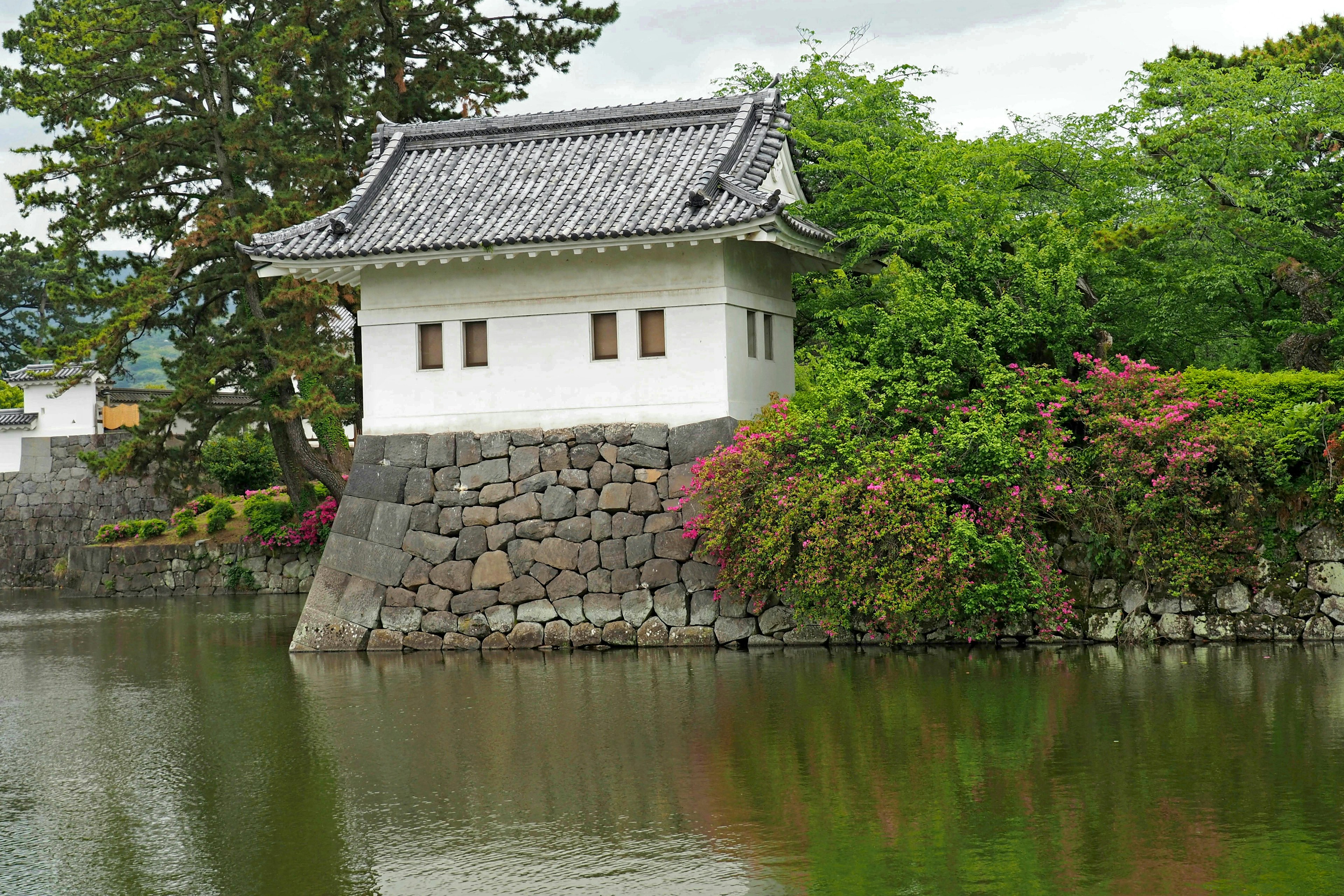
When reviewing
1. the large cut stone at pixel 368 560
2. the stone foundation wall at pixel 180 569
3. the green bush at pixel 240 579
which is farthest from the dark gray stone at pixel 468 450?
the green bush at pixel 240 579

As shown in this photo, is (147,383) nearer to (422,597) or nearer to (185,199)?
(185,199)

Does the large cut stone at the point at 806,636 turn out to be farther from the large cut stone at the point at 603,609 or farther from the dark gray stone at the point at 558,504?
the dark gray stone at the point at 558,504

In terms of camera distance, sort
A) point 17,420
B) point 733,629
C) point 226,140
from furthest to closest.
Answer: point 17,420, point 226,140, point 733,629

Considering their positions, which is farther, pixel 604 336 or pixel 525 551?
pixel 604 336

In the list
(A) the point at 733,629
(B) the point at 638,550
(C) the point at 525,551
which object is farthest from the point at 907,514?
(C) the point at 525,551

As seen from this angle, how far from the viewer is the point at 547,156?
1997 cm

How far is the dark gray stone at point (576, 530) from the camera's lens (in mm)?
18000

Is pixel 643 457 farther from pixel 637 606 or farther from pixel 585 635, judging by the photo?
pixel 585 635

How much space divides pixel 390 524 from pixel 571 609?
9.81ft

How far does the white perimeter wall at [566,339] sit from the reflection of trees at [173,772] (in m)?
4.36

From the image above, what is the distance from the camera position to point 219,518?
33.5 metres

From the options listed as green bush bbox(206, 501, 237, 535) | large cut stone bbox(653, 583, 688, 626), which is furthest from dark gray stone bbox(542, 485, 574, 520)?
green bush bbox(206, 501, 237, 535)

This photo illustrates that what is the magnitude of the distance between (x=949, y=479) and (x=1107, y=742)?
6.06 meters

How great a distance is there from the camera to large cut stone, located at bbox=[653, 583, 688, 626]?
57.4ft
